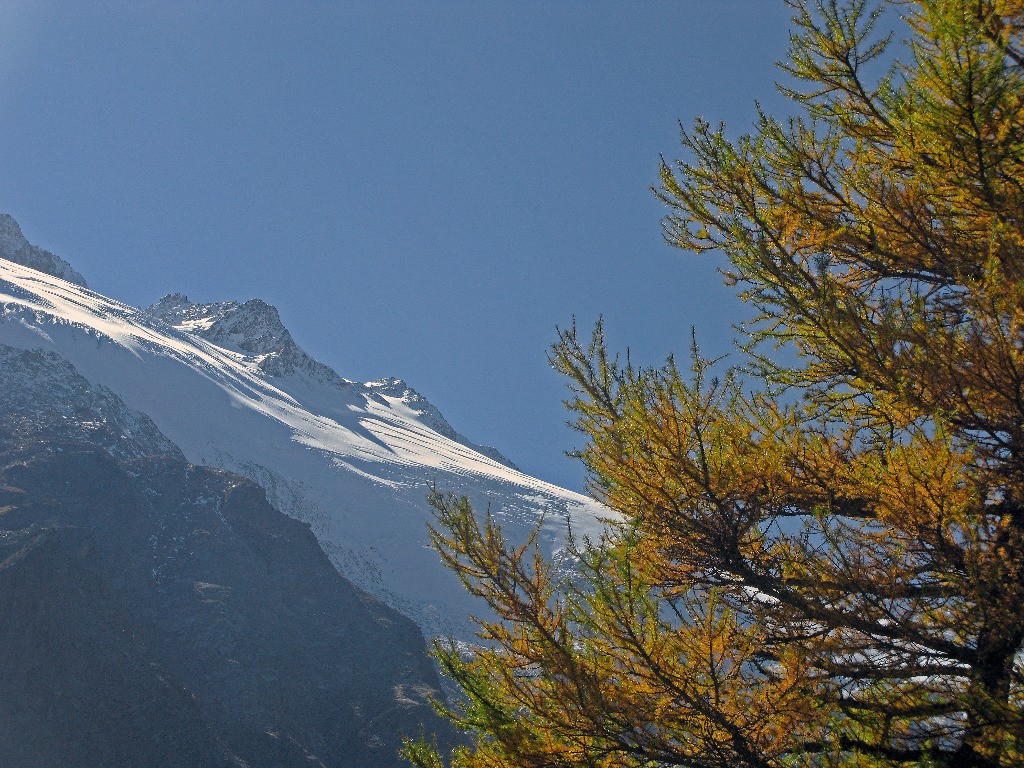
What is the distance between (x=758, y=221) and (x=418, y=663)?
73864 millimetres

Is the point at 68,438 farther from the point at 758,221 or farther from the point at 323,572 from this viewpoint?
the point at 758,221

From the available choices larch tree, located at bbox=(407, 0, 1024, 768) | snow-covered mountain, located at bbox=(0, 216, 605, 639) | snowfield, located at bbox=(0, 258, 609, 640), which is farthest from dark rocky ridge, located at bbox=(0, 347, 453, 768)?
larch tree, located at bbox=(407, 0, 1024, 768)

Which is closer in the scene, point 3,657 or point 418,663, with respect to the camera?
point 3,657

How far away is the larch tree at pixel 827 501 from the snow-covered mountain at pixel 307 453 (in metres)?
86.5

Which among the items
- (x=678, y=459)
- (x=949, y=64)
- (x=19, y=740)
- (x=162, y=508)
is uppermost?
(x=949, y=64)

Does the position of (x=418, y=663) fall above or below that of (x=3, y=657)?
above

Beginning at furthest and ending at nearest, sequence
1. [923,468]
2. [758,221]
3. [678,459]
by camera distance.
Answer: [758,221]
[678,459]
[923,468]

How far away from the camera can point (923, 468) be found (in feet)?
12.3

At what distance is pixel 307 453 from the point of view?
370 feet

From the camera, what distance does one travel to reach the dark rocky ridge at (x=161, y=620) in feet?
174

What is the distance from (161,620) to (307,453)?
44966mm

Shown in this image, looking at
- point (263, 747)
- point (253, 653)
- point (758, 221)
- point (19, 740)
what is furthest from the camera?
point (253, 653)

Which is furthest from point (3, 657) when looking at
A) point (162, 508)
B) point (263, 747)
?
point (162, 508)

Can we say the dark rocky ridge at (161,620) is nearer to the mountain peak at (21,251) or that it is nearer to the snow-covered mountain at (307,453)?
the snow-covered mountain at (307,453)
